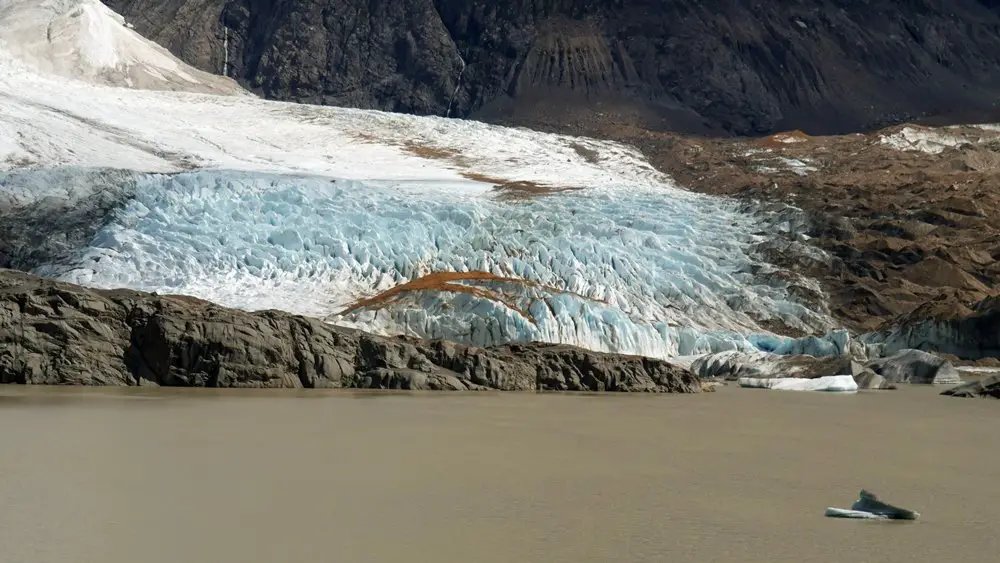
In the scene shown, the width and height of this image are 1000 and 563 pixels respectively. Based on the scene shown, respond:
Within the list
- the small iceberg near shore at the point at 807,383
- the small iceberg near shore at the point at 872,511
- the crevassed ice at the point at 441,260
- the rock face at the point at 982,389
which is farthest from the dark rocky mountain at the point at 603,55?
the small iceberg near shore at the point at 872,511

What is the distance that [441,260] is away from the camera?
25594 mm

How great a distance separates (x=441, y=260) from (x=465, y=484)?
18.2 m

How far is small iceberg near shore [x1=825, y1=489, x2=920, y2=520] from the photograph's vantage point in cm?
658

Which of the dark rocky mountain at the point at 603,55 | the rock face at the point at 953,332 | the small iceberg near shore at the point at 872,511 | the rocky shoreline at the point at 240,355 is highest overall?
the dark rocky mountain at the point at 603,55

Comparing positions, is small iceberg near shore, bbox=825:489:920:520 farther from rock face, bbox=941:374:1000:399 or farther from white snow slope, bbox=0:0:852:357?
white snow slope, bbox=0:0:852:357

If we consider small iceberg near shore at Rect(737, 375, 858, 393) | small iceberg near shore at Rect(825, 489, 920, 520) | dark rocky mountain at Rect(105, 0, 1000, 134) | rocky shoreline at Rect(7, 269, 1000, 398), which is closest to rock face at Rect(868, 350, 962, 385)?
small iceberg near shore at Rect(737, 375, 858, 393)

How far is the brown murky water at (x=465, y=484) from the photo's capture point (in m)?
5.79

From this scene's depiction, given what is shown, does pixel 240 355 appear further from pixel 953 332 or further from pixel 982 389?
pixel 953 332

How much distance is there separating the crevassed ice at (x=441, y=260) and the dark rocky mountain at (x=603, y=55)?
4812 centimetres

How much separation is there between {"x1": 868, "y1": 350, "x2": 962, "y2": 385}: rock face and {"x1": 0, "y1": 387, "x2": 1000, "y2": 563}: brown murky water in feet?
27.8

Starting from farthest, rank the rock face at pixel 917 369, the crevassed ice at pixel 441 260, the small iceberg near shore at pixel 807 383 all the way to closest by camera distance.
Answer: the crevassed ice at pixel 441 260
the rock face at pixel 917 369
the small iceberg near shore at pixel 807 383

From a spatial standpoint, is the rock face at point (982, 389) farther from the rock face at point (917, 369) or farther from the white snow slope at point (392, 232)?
the white snow slope at point (392, 232)

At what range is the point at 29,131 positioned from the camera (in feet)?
97.8

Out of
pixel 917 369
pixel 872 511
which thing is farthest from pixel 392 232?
pixel 872 511
